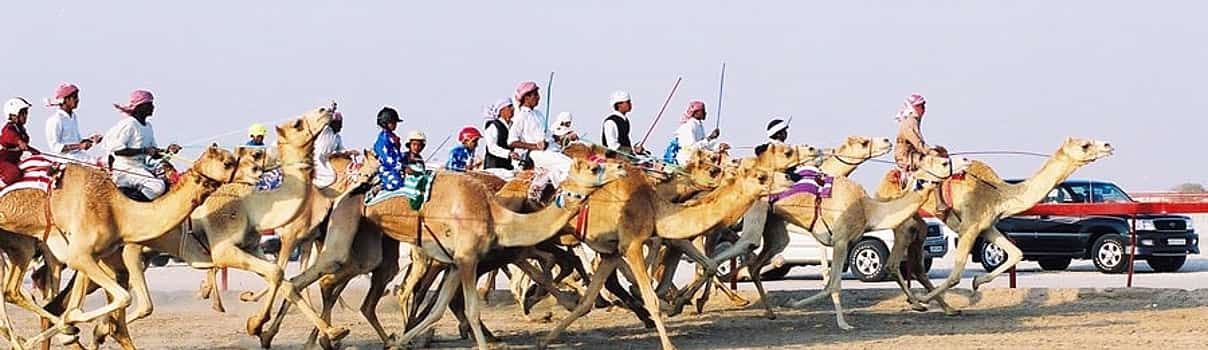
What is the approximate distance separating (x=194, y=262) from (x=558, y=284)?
542 centimetres

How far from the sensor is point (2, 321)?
14023mm

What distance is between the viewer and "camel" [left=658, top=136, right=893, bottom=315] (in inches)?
662

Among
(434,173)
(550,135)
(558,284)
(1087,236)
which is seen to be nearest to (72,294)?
(434,173)

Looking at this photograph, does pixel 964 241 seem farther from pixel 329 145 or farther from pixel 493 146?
pixel 329 145

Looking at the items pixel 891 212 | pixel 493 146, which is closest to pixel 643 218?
pixel 493 146

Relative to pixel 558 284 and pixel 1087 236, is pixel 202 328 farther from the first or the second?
pixel 1087 236

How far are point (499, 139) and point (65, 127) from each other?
3.60 m

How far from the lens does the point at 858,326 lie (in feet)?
55.7

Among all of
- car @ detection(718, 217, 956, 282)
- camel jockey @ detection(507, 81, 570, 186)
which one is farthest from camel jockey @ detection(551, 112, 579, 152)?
car @ detection(718, 217, 956, 282)

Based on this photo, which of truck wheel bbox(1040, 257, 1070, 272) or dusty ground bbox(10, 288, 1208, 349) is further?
truck wheel bbox(1040, 257, 1070, 272)

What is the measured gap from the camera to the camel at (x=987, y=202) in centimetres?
1770

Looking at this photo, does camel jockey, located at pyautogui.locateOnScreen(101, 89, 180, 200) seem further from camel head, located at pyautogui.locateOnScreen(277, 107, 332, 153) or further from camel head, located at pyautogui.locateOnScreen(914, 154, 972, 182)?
camel head, located at pyautogui.locateOnScreen(914, 154, 972, 182)

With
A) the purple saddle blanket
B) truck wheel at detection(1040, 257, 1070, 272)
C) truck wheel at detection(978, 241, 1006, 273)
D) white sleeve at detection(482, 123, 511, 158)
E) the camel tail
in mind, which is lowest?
truck wheel at detection(1040, 257, 1070, 272)

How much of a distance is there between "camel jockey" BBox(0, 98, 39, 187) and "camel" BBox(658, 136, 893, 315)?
563cm
